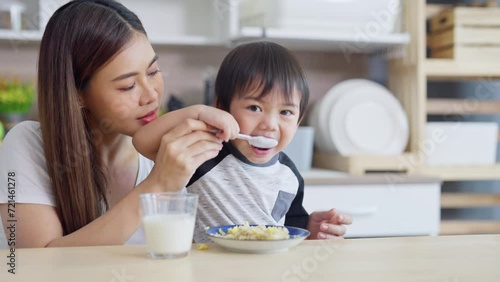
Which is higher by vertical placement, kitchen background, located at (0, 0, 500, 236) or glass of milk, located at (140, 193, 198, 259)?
kitchen background, located at (0, 0, 500, 236)

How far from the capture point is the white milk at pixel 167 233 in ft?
3.11

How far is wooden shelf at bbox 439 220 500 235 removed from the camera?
280 cm

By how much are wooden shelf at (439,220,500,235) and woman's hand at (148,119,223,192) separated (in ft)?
6.23

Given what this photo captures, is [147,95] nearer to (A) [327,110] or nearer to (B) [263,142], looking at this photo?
(B) [263,142]

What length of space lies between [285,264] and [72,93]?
59 cm

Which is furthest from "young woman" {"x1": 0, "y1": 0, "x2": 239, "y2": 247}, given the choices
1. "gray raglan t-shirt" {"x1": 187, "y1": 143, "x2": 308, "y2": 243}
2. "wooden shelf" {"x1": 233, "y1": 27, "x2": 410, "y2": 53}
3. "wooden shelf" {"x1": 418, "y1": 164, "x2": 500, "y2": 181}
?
"wooden shelf" {"x1": 418, "y1": 164, "x2": 500, "y2": 181}

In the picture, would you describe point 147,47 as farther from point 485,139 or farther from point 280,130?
point 485,139

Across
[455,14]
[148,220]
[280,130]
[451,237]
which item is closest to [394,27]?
[455,14]

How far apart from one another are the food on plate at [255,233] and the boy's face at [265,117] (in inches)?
Answer: 13.8

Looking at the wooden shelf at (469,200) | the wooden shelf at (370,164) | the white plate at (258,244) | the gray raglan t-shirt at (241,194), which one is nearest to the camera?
the white plate at (258,244)

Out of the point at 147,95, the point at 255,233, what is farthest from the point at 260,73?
the point at 255,233

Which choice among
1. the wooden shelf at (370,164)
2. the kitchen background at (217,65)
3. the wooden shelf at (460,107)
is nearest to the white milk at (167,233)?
the wooden shelf at (370,164)

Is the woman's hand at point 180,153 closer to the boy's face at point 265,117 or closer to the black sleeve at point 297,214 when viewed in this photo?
the boy's face at point 265,117

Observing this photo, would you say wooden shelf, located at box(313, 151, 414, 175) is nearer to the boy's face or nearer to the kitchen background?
the kitchen background
